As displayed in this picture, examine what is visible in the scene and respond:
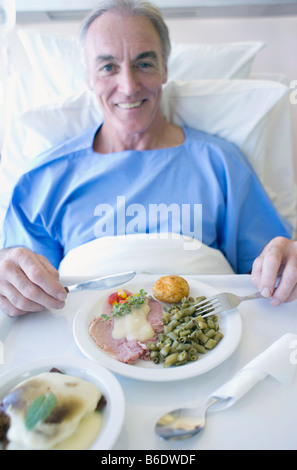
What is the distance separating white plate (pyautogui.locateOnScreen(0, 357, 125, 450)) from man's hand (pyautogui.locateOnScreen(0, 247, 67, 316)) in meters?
0.21

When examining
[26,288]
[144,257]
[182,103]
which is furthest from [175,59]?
[26,288]

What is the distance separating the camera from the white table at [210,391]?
55 cm

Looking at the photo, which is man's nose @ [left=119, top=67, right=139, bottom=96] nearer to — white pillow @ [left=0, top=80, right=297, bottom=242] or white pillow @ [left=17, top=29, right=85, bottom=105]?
white pillow @ [left=0, top=80, right=297, bottom=242]

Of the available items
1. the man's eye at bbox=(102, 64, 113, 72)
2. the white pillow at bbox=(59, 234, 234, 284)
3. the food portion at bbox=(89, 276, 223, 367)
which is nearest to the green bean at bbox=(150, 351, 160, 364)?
the food portion at bbox=(89, 276, 223, 367)

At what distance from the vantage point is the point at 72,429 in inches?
19.3

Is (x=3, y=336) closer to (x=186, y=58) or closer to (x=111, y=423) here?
(x=111, y=423)

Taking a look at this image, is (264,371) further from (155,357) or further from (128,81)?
(128,81)

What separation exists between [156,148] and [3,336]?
95 centimetres

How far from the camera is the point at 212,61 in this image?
177cm

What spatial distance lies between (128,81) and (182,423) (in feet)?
3.84

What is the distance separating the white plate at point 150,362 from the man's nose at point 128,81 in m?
0.83

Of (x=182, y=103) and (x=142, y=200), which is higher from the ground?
(x=182, y=103)

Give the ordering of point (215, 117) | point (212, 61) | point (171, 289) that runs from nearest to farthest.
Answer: point (171, 289), point (215, 117), point (212, 61)
